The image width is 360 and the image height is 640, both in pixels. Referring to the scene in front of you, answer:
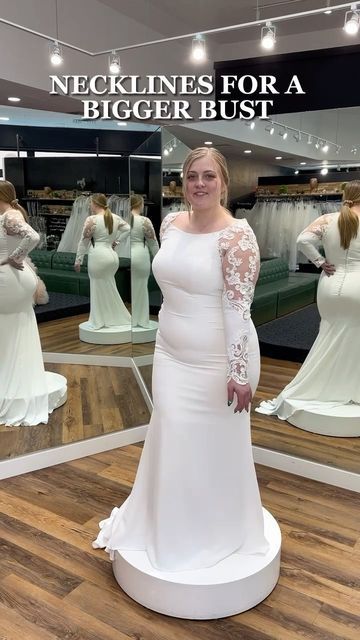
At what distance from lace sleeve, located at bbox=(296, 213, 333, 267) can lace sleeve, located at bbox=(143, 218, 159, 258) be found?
1.04m

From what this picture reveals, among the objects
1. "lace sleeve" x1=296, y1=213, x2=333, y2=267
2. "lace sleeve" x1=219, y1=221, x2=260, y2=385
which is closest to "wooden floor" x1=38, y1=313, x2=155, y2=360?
"lace sleeve" x1=296, y1=213, x2=333, y2=267

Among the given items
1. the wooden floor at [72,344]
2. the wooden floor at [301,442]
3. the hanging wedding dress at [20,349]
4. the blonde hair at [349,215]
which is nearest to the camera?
the wooden floor at [301,442]

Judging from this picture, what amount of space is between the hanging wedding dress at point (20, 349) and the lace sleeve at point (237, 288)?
6.71ft

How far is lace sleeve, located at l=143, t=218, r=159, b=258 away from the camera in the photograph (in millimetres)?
3658

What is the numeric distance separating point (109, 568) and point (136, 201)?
2.63 m

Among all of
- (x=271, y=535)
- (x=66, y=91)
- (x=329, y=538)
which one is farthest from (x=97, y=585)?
(x=66, y=91)

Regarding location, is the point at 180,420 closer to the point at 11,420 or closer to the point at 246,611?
the point at 246,611

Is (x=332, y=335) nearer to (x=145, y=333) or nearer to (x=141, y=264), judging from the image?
(x=145, y=333)

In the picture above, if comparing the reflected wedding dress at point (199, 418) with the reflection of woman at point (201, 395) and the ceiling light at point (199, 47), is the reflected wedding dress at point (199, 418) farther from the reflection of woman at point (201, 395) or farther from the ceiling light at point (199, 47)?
the ceiling light at point (199, 47)

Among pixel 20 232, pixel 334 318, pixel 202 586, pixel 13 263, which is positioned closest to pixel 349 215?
pixel 334 318

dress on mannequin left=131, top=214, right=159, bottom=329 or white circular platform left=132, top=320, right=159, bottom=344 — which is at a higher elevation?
dress on mannequin left=131, top=214, right=159, bottom=329

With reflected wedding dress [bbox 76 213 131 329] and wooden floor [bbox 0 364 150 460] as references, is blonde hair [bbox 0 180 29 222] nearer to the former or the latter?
reflected wedding dress [bbox 76 213 131 329]

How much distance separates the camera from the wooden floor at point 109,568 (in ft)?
6.47

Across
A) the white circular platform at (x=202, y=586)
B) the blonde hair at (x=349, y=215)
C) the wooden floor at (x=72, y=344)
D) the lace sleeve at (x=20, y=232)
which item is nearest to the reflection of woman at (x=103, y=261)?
the wooden floor at (x=72, y=344)
